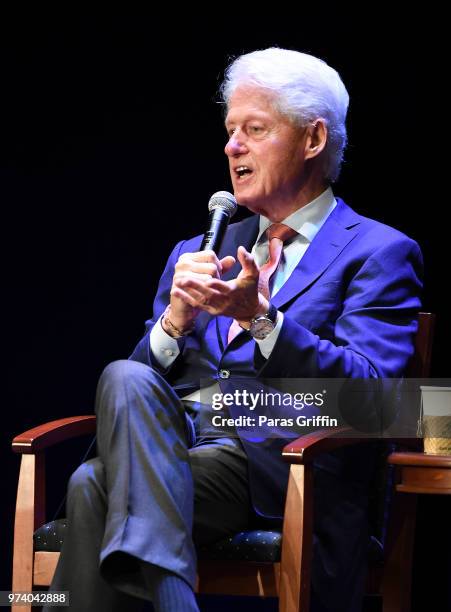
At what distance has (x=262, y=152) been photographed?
7.61 ft

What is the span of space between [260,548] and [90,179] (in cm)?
152

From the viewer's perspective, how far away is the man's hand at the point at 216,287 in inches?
71.0

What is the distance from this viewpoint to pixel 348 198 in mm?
2801

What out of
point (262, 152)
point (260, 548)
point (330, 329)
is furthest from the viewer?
point (262, 152)

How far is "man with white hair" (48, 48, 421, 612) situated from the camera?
1708 mm

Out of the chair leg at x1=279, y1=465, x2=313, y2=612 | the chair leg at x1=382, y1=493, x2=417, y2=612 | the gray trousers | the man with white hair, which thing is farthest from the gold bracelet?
the chair leg at x1=382, y1=493, x2=417, y2=612

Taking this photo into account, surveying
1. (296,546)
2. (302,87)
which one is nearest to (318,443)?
(296,546)

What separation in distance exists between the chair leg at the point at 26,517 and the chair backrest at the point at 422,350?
873 millimetres

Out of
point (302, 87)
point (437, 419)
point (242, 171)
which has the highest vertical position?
point (302, 87)

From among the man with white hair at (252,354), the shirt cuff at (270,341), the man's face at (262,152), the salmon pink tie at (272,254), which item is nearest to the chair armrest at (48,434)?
the man with white hair at (252,354)

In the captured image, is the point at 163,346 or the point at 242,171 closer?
the point at 163,346

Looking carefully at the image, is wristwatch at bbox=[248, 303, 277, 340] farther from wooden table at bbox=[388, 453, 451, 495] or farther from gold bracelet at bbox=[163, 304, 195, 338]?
wooden table at bbox=[388, 453, 451, 495]

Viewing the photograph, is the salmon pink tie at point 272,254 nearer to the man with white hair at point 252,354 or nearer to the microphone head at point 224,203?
the man with white hair at point 252,354

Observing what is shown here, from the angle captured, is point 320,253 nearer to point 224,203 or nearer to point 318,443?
point 224,203
